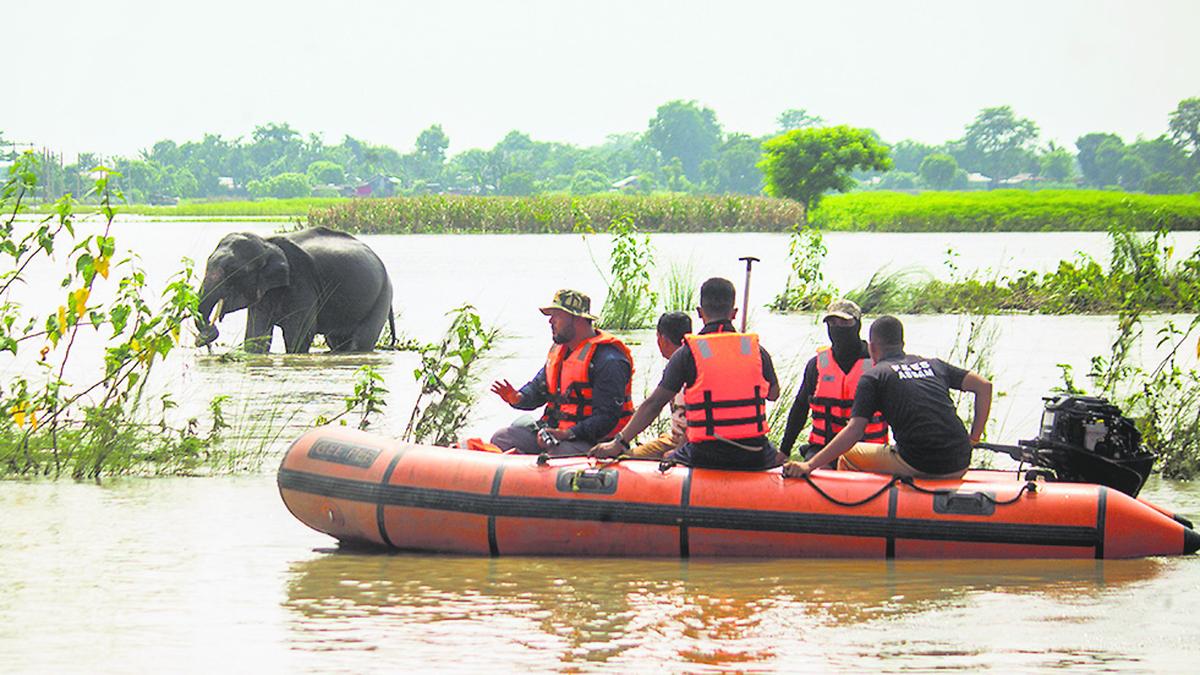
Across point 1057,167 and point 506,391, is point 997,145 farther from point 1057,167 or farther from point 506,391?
point 506,391

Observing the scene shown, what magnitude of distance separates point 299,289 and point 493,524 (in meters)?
10.1

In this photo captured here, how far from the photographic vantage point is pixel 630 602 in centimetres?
683

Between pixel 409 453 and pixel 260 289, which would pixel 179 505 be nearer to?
pixel 409 453

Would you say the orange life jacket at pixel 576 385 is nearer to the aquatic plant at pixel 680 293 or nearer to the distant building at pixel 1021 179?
the aquatic plant at pixel 680 293

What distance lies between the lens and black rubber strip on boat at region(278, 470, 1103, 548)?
7.42 metres

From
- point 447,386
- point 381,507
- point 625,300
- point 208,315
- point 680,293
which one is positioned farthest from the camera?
point 680,293

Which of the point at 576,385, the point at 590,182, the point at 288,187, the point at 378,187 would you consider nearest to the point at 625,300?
the point at 576,385

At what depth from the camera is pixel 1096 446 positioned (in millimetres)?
7652

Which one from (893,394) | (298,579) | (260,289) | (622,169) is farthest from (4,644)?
(622,169)

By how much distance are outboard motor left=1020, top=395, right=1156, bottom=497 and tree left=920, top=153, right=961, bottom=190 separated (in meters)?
143

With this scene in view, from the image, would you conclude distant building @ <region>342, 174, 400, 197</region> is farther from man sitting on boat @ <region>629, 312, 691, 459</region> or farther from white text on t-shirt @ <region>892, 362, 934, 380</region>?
white text on t-shirt @ <region>892, 362, 934, 380</region>

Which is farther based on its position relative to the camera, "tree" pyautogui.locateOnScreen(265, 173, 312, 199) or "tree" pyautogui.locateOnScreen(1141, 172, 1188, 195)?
"tree" pyautogui.locateOnScreen(265, 173, 312, 199)

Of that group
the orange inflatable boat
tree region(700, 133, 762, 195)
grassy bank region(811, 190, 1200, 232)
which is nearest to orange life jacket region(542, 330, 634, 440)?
the orange inflatable boat

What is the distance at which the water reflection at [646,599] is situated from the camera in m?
6.17
